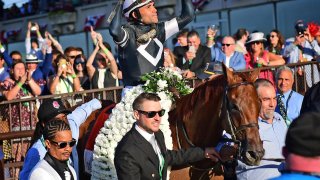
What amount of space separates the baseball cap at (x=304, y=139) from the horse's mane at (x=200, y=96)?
3.68m

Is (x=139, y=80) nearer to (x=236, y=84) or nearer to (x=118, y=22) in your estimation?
Answer: (x=118, y=22)

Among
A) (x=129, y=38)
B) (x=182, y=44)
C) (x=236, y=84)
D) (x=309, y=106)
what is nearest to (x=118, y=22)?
(x=129, y=38)

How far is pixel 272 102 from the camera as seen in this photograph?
7211 mm

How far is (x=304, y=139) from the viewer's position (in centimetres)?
323

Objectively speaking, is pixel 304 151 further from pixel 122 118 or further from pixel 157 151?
pixel 122 118

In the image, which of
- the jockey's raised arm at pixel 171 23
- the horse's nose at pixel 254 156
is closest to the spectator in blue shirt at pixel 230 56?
the jockey's raised arm at pixel 171 23

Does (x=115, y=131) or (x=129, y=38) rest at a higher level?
(x=129, y=38)

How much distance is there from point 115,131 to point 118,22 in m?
1.09

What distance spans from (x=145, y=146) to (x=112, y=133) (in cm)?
161

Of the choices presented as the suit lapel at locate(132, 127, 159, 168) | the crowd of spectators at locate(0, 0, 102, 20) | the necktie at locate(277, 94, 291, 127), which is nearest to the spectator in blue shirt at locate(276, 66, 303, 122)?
the necktie at locate(277, 94, 291, 127)

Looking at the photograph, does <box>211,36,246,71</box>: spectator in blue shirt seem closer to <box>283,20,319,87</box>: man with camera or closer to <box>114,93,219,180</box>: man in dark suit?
<box>283,20,319,87</box>: man with camera

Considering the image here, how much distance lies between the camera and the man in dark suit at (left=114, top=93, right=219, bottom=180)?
5812 millimetres

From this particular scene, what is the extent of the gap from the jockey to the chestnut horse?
57cm

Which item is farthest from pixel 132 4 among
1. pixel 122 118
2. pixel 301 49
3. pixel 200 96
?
pixel 301 49
